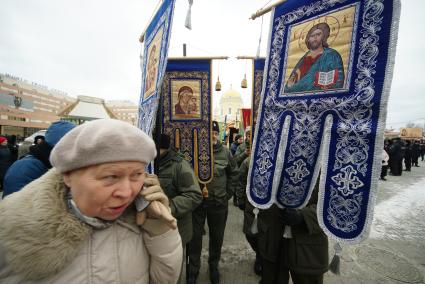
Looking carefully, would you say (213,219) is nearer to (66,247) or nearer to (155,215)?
(155,215)

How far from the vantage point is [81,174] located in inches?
39.4

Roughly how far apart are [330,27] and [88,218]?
1.90 m

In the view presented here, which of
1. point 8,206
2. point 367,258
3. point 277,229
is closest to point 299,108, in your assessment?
point 277,229

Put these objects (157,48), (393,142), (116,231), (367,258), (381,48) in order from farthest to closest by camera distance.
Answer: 1. (393,142)
2. (367,258)
3. (157,48)
4. (381,48)
5. (116,231)

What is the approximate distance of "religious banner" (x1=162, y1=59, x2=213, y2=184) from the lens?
329 cm

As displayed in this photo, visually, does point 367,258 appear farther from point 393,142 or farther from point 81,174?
point 393,142

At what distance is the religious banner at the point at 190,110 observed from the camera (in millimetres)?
3285

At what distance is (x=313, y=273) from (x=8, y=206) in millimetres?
2110

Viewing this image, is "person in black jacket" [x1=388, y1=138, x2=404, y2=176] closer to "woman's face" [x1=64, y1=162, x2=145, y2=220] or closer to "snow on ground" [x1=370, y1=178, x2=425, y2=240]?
"snow on ground" [x1=370, y1=178, x2=425, y2=240]

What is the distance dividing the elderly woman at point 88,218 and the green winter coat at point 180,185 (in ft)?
4.08

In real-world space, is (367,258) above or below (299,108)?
below

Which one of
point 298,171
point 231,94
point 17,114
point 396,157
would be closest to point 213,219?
point 298,171

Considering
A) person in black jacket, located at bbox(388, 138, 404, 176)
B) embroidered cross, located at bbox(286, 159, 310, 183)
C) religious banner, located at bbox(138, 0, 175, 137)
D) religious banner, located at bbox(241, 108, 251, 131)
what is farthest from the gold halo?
person in black jacket, located at bbox(388, 138, 404, 176)

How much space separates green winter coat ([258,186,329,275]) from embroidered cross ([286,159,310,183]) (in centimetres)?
34
